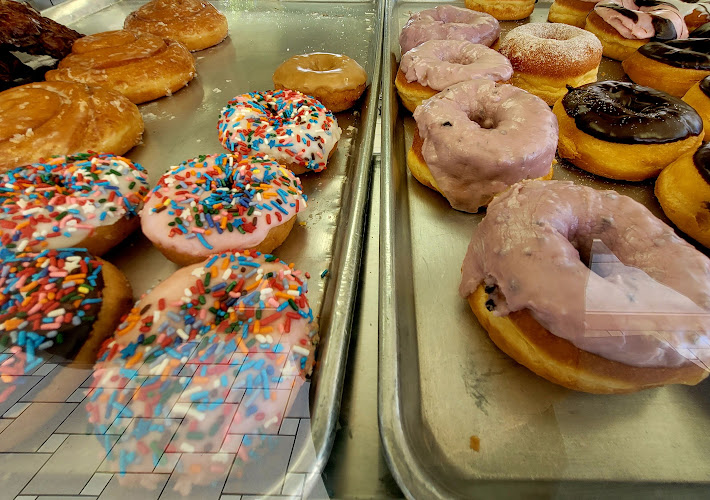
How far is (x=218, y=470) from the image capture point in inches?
39.8

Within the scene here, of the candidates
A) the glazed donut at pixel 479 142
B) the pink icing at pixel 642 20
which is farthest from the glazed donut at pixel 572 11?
Result: the glazed donut at pixel 479 142

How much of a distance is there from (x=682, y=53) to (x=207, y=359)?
9.89 ft

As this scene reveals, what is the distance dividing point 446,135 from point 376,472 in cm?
132

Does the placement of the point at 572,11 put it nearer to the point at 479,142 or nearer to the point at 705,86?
the point at 705,86

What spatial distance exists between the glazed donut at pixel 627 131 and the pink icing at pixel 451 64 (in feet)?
1.43

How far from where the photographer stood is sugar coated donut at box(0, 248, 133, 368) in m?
1.17

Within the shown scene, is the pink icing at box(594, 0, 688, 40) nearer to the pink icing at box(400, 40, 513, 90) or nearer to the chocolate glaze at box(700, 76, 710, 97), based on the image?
the chocolate glaze at box(700, 76, 710, 97)

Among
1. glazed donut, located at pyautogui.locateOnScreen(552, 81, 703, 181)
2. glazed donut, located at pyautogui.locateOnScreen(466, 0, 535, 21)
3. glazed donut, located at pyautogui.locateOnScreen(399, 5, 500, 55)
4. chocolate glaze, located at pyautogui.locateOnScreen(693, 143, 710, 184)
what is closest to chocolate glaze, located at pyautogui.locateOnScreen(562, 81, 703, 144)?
glazed donut, located at pyautogui.locateOnScreen(552, 81, 703, 181)

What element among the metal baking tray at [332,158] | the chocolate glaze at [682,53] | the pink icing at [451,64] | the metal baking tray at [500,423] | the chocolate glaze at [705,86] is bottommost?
the metal baking tray at [500,423]

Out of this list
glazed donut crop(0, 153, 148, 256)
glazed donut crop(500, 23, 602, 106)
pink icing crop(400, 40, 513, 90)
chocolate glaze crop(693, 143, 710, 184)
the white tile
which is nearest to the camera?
the white tile

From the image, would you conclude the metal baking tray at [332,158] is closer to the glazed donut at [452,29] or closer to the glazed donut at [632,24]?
the glazed donut at [452,29]

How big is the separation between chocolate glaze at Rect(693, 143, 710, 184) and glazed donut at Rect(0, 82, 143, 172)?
2673 mm

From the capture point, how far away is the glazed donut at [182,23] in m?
3.19

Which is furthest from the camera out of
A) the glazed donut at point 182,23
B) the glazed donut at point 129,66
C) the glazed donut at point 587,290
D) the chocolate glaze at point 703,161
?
the glazed donut at point 182,23
